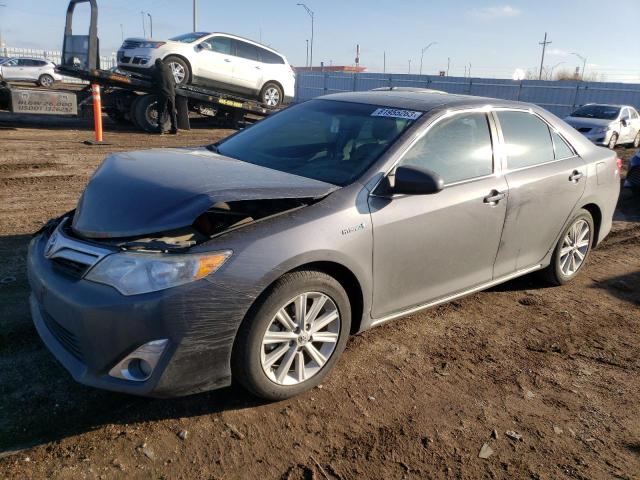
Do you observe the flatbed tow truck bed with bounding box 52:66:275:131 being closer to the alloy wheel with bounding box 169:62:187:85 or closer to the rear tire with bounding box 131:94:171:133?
the rear tire with bounding box 131:94:171:133

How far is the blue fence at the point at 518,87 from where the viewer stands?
2562cm

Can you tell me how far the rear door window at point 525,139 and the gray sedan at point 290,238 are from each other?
0.02m

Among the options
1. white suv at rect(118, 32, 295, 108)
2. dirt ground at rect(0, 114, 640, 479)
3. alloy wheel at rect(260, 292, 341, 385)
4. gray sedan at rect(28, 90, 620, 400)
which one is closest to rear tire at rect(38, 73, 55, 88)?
white suv at rect(118, 32, 295, 108)

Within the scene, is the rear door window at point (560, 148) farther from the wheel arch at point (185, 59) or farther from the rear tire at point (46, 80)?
the rear tire at point (46, 80)

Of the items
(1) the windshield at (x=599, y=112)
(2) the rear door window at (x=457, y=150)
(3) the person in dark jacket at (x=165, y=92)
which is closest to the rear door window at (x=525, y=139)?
(2) the rear door window at (x=457, y=150)

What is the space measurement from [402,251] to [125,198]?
1.65m

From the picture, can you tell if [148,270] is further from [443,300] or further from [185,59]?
[185,59]

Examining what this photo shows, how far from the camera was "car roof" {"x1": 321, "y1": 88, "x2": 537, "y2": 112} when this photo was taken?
3.89m

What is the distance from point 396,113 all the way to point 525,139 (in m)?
1.26

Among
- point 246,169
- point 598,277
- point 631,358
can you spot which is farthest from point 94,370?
point 598,277

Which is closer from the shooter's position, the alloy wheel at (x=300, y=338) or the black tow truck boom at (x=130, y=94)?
the alloy wheel at (x=300, y=338)

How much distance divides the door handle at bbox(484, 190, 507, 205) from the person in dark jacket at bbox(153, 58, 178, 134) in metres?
11.1

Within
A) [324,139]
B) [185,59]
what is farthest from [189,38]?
[324,139]

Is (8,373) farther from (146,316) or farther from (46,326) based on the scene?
(146,316)
